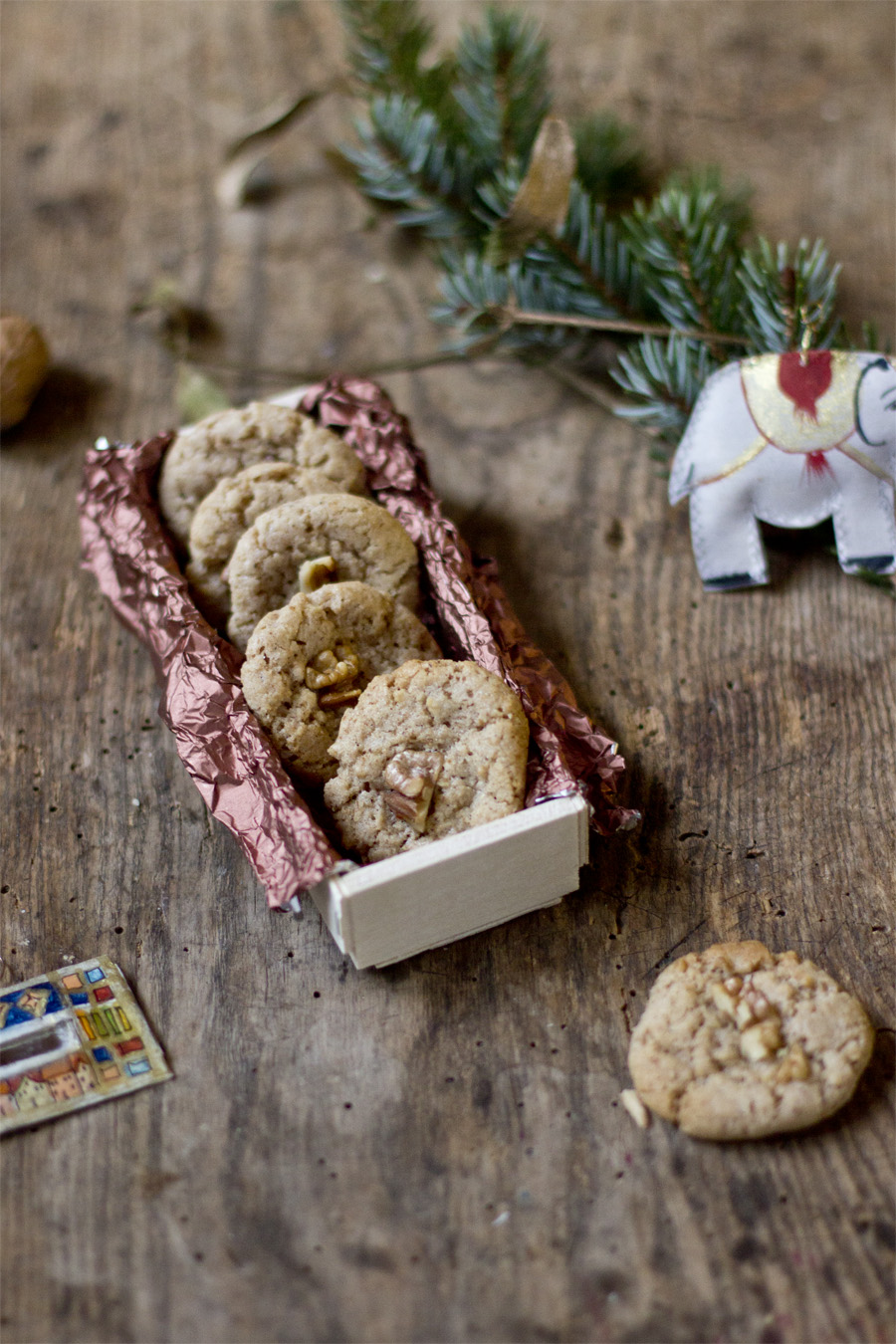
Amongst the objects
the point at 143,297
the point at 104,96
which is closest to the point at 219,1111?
the point at 143,297

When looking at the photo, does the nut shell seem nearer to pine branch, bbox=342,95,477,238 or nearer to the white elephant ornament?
pine branch, bbox=342,95,477,238

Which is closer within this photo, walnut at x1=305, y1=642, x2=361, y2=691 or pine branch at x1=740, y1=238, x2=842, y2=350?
walnut at x1=305, y1=642, x2=361, y2=691

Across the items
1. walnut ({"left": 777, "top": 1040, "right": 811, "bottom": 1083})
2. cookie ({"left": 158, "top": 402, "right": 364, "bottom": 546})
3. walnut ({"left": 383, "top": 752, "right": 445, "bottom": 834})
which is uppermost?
cookie ({"left": 158, "top": 402, "right": 364, "bottom": 546})

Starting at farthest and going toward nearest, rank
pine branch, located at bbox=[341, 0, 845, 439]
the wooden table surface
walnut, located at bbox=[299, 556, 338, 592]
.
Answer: pine branch, located at bbox=[341, 0, 845, 439] → walnut, located at bbox=[299, 556, 338, 592] → the wooden table surface

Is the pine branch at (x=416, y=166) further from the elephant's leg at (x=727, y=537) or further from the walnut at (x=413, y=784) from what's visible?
the walnut at (x=413, y=784)

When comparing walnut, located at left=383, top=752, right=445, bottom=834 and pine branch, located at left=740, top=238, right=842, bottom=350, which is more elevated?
pine branch, located at left=740, top=238, right=842, bottom=350

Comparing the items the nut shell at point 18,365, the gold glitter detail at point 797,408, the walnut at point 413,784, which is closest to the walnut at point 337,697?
the walnut at point 413,784

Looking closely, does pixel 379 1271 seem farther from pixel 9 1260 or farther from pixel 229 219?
pixel 229 219

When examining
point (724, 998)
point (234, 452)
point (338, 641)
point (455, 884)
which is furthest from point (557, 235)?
point (724, 998)

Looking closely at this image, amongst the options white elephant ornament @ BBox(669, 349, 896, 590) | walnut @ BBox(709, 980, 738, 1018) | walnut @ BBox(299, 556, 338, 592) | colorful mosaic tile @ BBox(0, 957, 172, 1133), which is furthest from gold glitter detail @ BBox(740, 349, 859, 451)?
colorful mosaic tile @ BBox(0, 957, 172, 1133)
